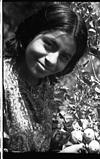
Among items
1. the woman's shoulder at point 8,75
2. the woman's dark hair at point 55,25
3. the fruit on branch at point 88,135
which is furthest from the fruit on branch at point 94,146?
the woman's shoulder at point 8,75

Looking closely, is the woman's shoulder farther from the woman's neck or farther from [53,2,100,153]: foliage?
[53,2,100,153]: foliage

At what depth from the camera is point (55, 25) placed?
6.04 feet

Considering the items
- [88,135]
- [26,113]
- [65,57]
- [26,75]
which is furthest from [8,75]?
[88,135]

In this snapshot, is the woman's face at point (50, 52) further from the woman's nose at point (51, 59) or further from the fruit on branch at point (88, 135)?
the fruit on branch at point (88, 135)

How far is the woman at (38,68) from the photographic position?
1828 mm

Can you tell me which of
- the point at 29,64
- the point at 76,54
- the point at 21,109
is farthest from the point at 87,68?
the point at 21,109

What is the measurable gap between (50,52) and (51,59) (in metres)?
0.05

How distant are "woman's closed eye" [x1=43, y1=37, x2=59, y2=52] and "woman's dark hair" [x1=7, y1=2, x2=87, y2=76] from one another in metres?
0.09

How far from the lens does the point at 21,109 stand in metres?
1.86

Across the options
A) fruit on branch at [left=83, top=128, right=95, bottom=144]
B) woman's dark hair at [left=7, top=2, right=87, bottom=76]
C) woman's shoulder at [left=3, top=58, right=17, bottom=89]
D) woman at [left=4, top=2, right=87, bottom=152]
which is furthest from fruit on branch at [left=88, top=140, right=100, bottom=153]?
woman's shoulder at [left=3, top=58, right=17, bottom=89]

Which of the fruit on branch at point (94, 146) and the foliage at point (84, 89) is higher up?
the foliage at point (84, 89)

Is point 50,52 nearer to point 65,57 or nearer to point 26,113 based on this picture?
point 65,57

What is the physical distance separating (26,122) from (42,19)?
766 mm

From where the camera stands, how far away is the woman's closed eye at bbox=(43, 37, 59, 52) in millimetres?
1814
